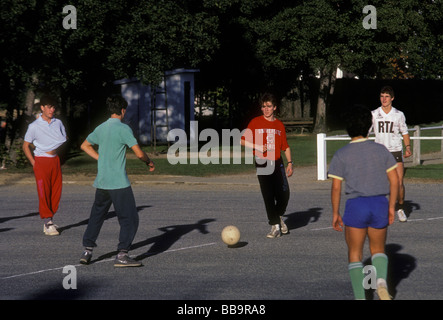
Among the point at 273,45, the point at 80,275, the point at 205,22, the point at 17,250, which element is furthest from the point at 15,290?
the point at 273,45

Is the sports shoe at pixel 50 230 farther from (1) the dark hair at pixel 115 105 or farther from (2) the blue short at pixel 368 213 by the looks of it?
(2) the blue short at pixel 368 213

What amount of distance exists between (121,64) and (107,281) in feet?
56.8

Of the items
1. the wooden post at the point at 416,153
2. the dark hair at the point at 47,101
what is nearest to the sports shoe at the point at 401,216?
the dark hair at the point at 47,101

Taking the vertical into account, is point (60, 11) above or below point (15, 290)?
above

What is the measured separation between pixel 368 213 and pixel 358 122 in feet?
2.63

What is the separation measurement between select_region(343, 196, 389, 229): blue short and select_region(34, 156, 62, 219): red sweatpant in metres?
6.22

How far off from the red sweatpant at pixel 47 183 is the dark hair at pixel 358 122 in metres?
6.17

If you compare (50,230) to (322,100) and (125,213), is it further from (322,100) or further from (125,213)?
(322,100)

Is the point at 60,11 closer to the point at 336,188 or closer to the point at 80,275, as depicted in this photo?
the point at 80,275

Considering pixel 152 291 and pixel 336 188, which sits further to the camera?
pixel 152 291

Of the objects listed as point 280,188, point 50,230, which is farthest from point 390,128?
point 50,230

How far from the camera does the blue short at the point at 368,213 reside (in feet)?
22.1

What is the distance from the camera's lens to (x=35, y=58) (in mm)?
22781

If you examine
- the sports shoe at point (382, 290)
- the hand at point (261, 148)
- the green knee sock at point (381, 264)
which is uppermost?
the hand at point (261, 148)
